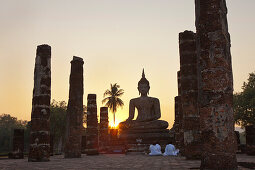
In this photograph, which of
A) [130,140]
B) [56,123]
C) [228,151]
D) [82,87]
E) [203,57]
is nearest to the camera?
[228,151]

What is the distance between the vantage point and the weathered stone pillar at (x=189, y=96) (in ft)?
36.4

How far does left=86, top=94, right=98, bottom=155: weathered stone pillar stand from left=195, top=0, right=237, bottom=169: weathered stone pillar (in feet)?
45.3

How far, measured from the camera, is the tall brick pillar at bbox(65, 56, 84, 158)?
15856 mm

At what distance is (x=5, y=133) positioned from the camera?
45312 mm

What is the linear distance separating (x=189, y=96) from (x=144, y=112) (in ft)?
37.1

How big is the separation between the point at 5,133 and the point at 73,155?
3384cm

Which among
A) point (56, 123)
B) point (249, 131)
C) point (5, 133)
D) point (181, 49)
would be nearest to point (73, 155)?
point (181, 49)

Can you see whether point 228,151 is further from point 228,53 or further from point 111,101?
point 111,101

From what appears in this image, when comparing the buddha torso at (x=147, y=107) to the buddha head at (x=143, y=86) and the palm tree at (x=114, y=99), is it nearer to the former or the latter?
the buddha head at (x=143, y=86)

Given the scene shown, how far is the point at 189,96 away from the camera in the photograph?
11703 mm

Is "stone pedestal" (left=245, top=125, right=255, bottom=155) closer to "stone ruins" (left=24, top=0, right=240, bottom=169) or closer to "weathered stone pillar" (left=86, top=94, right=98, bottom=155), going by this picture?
"stone ruins" (left=24, top=0, right=240, bottom=169)

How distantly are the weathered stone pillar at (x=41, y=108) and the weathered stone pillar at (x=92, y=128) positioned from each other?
23.2 feet

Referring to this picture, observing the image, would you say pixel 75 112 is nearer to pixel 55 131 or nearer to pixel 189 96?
pixel 189 96

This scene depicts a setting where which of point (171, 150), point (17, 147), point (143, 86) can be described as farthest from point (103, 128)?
point (171, 150)
